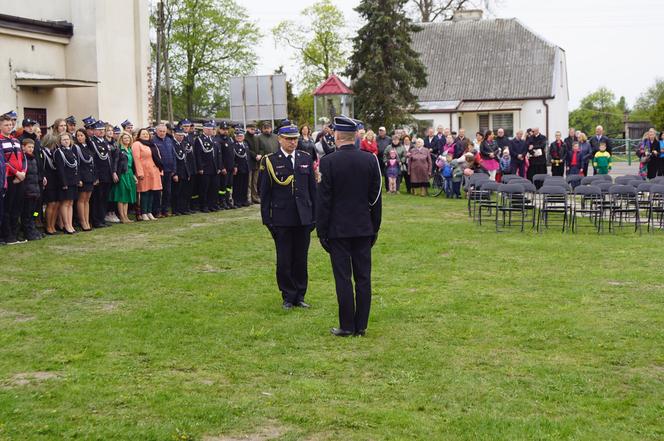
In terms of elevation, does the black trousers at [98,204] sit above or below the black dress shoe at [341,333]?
above

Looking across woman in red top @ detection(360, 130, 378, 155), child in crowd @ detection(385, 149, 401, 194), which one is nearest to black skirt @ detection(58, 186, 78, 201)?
woman in red top @ detection(360, 130, 378, 155)

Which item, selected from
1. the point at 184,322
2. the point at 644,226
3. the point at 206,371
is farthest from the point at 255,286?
the point at 644,226

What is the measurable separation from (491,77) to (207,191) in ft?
124

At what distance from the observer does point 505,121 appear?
2174 inches

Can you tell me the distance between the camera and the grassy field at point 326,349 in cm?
602

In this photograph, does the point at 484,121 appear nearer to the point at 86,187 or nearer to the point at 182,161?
the point at 182,161

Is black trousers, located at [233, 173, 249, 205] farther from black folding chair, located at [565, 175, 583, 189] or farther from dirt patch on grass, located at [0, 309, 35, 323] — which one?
dirt patch on grass, located at [0, 309, 35, 323]

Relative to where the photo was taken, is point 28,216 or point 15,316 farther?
point 28,216

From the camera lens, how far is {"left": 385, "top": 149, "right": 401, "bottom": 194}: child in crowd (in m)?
27.0

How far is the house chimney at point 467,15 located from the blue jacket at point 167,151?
1707 inches

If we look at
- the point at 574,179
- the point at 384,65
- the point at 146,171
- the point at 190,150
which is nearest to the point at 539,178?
the point at 574,179

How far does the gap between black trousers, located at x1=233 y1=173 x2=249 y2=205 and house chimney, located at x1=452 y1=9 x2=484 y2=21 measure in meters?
40.2

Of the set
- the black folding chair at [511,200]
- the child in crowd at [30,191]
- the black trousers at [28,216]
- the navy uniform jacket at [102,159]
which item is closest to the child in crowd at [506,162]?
the black folding chair at [511,200]

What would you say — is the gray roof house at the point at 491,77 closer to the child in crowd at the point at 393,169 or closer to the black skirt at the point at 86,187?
the child in crowd at the point at 393,169
